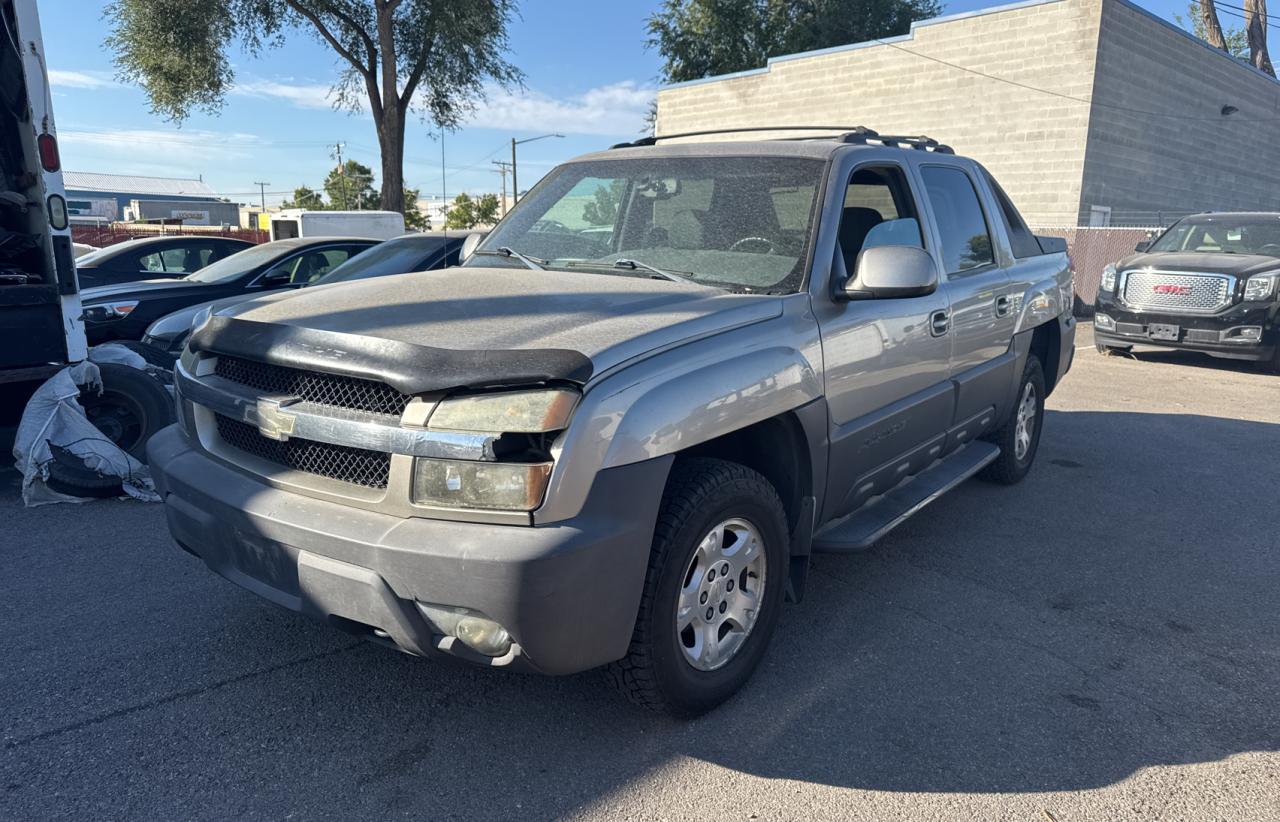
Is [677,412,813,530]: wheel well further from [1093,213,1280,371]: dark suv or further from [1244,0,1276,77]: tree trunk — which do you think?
[1244,0,1276,77]: tree trunk

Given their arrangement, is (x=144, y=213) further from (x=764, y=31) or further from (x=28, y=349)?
(x=28, y=349)

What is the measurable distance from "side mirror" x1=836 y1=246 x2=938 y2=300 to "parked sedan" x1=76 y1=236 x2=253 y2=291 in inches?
378

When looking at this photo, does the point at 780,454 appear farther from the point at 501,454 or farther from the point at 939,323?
the point at 939,323

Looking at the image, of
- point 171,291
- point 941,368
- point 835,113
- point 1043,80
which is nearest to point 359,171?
point 835,113

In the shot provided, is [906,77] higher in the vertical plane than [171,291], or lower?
higher

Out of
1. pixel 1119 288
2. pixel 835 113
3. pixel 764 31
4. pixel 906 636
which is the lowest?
pixel 906 636

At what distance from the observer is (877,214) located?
4.02m

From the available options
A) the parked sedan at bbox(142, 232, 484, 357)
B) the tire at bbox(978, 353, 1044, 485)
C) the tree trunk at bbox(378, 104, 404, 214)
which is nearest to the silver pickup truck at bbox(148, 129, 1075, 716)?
the tire at bbox(978, 353, 1044, 485)

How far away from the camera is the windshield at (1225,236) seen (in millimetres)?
11039

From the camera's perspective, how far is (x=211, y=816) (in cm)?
242

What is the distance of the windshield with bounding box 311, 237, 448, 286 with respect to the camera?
25.4 feet

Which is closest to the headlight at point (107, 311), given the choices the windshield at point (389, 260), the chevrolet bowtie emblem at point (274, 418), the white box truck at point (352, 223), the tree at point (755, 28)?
the windshield at point (389, 260)

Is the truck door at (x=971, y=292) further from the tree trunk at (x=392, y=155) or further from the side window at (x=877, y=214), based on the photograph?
the tree trunk at (x=392, y=155)

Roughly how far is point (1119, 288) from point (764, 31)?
2692 cm
